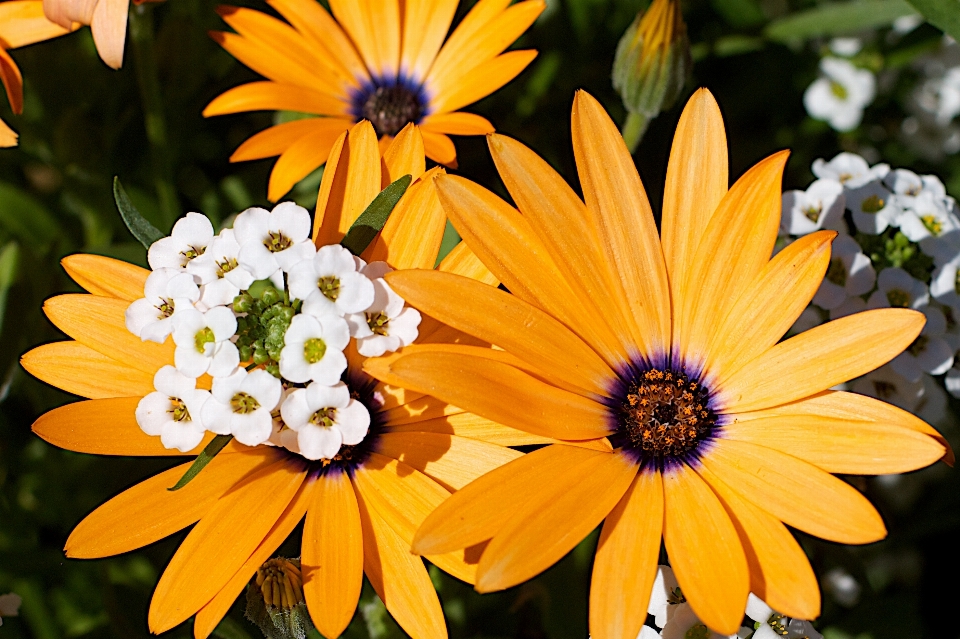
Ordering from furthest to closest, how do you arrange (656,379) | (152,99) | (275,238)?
(152,99) < (656,379) < (275,238)

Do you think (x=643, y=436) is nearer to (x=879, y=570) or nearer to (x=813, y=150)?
(x=879, y=570)

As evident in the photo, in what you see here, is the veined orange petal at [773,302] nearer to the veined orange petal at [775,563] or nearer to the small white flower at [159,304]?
the veined orange petal at [775,563]

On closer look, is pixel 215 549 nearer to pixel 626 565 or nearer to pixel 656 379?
pixel 626 565

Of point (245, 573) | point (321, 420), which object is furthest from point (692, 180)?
point (245, 573)

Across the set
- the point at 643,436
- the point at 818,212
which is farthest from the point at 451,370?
the point at 818,212

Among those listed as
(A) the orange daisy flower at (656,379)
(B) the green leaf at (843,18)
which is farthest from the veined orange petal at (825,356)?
(B) the green leaf at (843,18)
